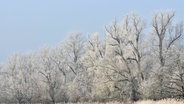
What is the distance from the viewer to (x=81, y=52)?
80.6 m

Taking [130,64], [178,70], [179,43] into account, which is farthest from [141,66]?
[178,70]

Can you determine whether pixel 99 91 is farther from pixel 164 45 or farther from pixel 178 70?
pixel 178 70

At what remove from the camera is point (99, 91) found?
62844 millimetres

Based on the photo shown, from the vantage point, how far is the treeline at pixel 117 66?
54875mm

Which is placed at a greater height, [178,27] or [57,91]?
[178,27]

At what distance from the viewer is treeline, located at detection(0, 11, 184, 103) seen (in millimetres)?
54875

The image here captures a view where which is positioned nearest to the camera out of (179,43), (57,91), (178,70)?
(178,70)

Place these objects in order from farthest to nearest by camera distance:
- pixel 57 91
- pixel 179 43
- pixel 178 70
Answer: pixel 57 91, pixel 179 43, pixel 178 70

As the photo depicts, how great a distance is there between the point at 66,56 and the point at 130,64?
72.0 ft

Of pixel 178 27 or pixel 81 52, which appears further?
pixel 81 52

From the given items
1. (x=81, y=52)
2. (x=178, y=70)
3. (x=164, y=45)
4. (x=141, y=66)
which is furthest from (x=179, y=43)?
(x=81, y=52)

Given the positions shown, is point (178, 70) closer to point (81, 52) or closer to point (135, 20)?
point (135, 20)

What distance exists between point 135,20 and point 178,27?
620cm

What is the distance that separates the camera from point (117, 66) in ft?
200
